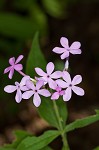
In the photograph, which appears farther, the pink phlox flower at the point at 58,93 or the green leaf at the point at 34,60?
the green leaf at the point at 34,60

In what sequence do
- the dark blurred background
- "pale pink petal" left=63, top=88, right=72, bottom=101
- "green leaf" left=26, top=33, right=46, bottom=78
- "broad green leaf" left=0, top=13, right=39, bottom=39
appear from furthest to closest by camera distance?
the dark blurred background
"broad green leaf" left=0, top=13, right=39, bottom=39
"green leaf" left=26, top=33, right=46, bottom=78
"pale pink petal" left=63, top=88, right=72, bottom=101

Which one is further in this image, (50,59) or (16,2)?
Result: (50,59)

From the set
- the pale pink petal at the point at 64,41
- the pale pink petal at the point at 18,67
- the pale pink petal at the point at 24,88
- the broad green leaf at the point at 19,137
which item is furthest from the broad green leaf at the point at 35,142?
the pale pink petal at the point at 64,41

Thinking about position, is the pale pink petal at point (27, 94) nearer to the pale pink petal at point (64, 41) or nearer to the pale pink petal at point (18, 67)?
the pale pink petal at point (18, 67)

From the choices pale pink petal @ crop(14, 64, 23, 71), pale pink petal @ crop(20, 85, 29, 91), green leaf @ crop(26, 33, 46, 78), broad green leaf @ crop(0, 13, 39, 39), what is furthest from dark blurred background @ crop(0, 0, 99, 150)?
pale pink petal @ crop(20, 85, 29, 91)

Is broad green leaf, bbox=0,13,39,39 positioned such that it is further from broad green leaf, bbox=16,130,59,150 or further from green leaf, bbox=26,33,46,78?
broad green leaf, bbox=16,130,59,150

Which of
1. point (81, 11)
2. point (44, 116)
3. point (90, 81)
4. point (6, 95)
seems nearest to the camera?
point (44, 116)

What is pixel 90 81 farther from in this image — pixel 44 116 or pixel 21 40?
pixel 44 116

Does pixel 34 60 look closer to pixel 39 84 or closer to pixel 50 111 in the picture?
pixel 50 111

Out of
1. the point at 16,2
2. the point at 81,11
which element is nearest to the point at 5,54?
the point at 16,2
